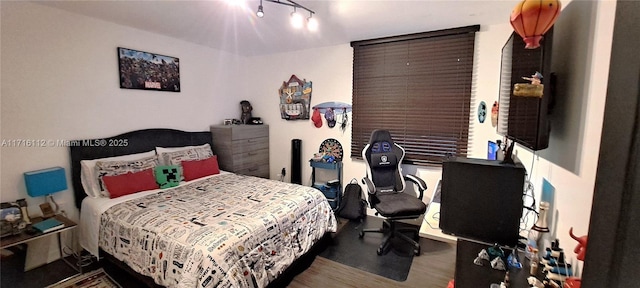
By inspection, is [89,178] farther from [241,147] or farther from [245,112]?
[245,112]

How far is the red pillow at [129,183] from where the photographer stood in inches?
A: 99.4

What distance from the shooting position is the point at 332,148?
3.82 meters

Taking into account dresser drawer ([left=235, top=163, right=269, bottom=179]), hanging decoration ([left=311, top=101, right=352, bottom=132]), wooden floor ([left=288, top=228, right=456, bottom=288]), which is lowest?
wooden floor ([left=288, top=228, right=456, bottom=288])

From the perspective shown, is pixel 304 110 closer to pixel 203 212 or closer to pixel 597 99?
pixel 203 212

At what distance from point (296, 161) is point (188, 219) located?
215 cm

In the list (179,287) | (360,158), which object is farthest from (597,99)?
(360,158)

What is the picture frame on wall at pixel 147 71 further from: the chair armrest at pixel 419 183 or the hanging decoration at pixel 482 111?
the hanging decoration at pixel 482 111

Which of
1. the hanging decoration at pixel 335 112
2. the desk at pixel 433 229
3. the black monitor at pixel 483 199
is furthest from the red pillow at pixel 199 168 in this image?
the black monitor at pixel 483 199

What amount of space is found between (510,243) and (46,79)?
12.3 ft

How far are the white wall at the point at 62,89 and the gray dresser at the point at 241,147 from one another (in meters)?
0.69

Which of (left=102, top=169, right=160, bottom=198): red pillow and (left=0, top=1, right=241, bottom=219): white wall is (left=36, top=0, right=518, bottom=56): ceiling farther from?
(left=102, top=169, right=160, bottom=198): red pillow

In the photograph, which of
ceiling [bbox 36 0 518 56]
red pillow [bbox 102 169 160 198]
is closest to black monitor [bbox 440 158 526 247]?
ceiling [bbox 36 0 518 56]

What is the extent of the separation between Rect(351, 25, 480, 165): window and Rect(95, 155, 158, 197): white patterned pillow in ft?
8.30

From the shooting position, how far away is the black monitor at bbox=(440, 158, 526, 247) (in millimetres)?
1222
